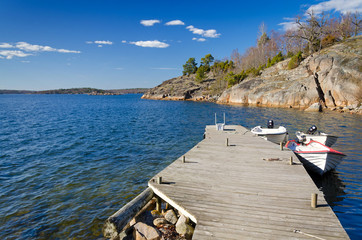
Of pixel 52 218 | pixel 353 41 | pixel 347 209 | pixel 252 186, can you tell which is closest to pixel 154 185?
pixel 252 186

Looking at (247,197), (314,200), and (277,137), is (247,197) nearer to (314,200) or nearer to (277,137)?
(314,200)

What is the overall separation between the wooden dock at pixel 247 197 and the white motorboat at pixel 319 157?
168cm

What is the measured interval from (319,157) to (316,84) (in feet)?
147

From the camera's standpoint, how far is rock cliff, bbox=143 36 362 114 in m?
42.5

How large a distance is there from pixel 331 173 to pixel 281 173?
220 inches

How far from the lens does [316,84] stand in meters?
48.7

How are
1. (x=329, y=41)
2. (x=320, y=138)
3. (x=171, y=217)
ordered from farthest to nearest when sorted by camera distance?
1. (x=329, y=41)
2. (x=320, y=138)
3. (x=171, y=217)

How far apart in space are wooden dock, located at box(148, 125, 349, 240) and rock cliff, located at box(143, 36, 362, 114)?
39.7 m

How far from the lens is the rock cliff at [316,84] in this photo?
42469mm

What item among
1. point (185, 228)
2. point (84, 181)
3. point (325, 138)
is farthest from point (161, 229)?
point (325, 138)

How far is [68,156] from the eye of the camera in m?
17.8

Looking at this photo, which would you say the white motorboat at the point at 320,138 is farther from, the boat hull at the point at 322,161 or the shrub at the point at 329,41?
the shrub at the point at 329,41

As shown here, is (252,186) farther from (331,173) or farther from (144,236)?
(331,173)

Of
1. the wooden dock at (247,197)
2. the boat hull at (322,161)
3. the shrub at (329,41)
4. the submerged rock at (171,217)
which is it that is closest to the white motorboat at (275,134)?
the boat hull at (322,161)
